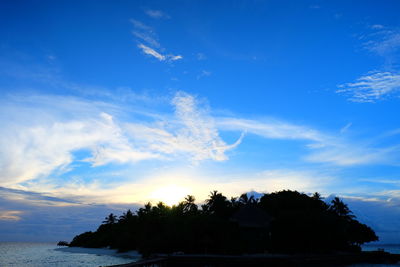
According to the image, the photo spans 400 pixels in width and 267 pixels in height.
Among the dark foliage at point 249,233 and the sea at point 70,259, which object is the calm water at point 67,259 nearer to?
the sea at point 70,259

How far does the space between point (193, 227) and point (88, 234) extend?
90.8 m

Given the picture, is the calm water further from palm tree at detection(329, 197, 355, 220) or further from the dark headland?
palm tree at detection(329, 197, 355, 220)

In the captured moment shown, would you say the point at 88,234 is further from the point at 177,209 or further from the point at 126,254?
the point at 177,209

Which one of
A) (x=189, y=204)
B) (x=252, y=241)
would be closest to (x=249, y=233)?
(x=252, y=241)

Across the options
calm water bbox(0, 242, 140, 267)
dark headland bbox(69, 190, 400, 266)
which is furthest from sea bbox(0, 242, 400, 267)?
dark headland bbox(69, 190, 400, 266)

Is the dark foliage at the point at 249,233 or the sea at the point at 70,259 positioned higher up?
the dark foliage at the point at 249,233

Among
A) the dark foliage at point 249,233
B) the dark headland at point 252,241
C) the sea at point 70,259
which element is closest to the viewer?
the dark headland at point 252,241

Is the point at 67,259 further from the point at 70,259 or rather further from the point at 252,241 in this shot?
the point at 252,241

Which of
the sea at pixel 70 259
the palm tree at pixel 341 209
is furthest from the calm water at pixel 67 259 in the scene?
the palm tree at pixel 341 209

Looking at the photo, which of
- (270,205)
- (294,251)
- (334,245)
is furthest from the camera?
(270,205)

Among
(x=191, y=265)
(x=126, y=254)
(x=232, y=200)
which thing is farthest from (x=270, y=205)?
(x=126, y=254)

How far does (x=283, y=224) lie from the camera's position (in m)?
38.4

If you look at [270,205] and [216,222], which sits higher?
[270,205]

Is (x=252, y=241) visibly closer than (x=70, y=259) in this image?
Yes
